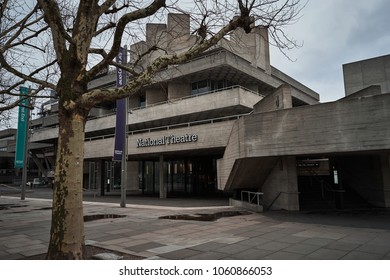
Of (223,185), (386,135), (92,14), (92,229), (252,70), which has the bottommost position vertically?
(92,229)

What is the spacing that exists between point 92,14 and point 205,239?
6354mm

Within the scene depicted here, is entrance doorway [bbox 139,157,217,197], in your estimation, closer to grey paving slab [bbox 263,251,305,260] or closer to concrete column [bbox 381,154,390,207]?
concrete column [bbox 381,154,390,207]

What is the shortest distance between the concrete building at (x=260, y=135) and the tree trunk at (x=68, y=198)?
4000 millimetres

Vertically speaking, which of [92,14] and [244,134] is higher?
[92,14]

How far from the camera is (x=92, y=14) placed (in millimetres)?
6352

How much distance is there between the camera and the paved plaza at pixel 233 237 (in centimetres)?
695

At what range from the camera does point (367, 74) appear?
84.2 ft

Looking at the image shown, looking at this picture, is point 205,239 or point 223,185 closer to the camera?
point 205,239

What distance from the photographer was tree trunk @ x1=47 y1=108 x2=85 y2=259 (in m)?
5.48

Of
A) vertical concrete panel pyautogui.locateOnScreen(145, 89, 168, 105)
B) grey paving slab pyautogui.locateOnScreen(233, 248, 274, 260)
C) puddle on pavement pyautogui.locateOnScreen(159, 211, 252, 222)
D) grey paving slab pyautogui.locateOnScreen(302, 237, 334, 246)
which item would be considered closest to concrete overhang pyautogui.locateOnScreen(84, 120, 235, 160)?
vertical concrete panel pyautogui.locateOnScreen(145, 89, 168, 105)

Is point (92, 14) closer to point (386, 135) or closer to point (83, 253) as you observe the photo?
point (83, 253)

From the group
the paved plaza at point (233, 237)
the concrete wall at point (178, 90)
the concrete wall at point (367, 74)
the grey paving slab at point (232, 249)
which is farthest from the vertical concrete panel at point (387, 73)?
the grey paving slab at point (232, 249)

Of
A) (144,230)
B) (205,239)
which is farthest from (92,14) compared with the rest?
(144,230)

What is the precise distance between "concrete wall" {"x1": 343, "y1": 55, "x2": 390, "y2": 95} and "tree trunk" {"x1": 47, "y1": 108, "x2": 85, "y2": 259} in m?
25.8
